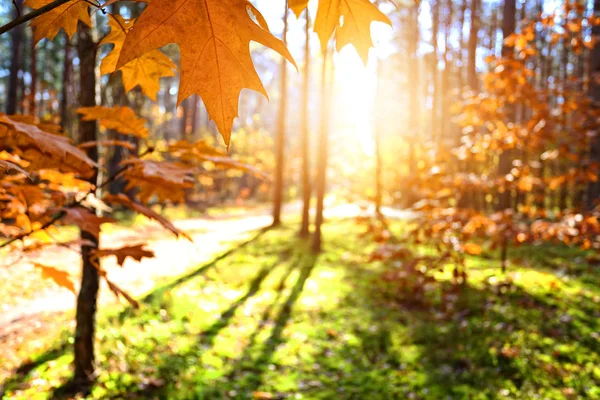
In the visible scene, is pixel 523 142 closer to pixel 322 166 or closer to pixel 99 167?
pixel 99 167

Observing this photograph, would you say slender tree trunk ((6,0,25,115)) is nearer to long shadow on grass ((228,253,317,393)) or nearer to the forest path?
the forest path

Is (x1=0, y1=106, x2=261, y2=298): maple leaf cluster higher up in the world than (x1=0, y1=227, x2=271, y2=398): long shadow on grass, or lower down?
higher up

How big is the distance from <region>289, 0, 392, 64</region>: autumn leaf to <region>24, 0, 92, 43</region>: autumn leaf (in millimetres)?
576

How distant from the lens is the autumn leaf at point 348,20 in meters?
0.97

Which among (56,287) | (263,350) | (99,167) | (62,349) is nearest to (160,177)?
(99,167)

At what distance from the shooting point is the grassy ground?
4008 millimetres

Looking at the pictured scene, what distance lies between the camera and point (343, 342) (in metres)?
5.23

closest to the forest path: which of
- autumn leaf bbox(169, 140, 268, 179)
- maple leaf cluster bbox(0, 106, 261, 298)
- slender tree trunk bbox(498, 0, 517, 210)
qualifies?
maple leaf cluster bbox(0, 106, 261, 298)

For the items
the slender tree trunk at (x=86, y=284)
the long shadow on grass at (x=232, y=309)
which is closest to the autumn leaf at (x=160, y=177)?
the slender tree trunk at (x=86, y=284)

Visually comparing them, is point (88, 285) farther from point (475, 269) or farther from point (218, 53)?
point (475, 269)

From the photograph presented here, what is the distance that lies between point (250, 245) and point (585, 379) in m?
7.61

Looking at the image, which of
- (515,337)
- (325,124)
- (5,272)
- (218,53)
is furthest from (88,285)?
(325,124)

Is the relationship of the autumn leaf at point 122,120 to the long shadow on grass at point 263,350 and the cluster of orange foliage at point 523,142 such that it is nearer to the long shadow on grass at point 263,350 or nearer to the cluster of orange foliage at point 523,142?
the long shadow on grass at point 263,350

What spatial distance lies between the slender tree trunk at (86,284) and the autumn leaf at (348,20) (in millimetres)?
2634
